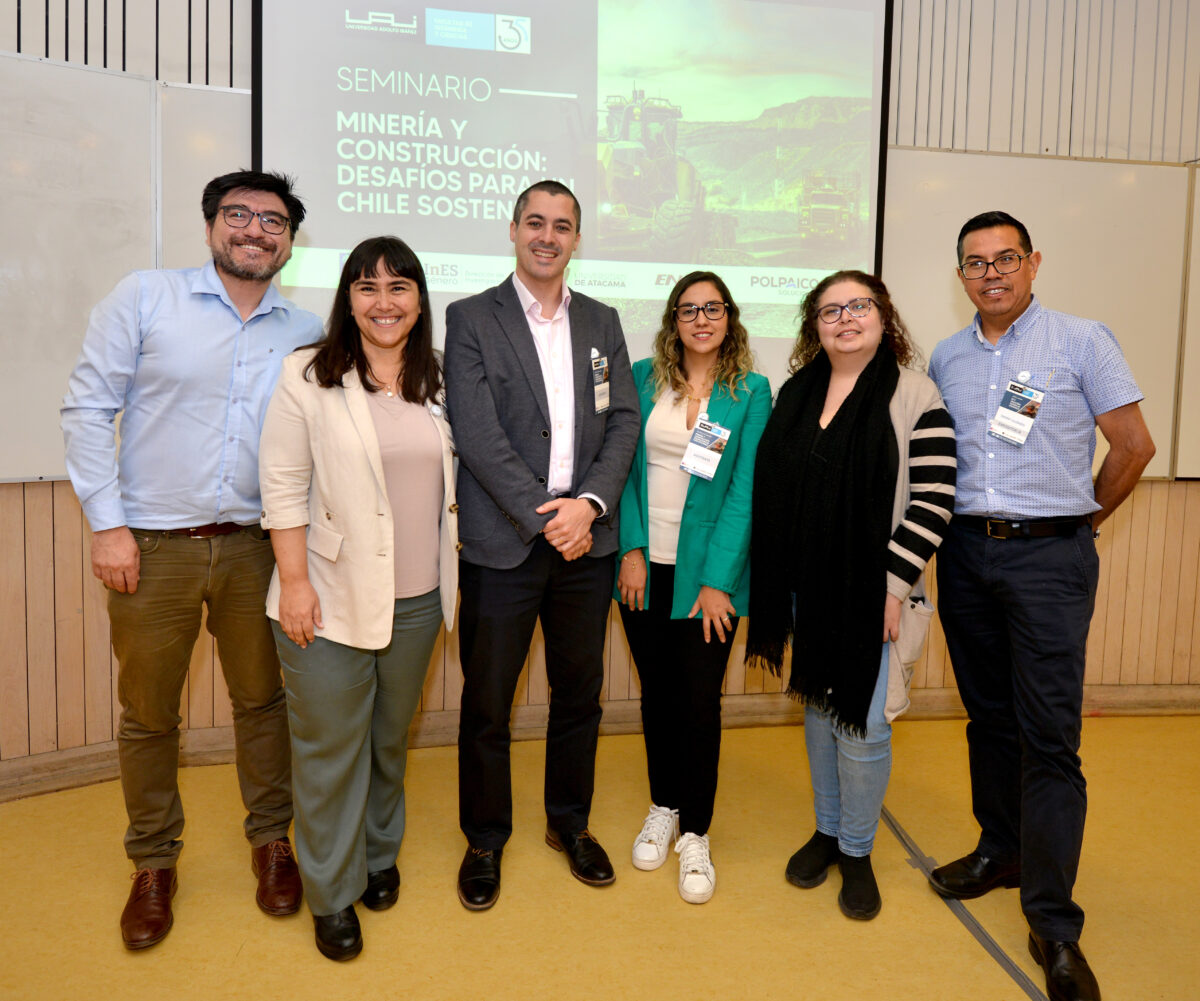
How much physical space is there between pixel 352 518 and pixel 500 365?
591 millimetres

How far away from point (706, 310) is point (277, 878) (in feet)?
6.53

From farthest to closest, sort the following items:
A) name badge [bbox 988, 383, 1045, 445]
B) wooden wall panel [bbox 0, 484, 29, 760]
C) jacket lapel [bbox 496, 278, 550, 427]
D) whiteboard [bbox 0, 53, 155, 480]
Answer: wooden wall panel [bbox 0, 484, 29, 760], whiteboard [bbox 0, 53, 155, 480], jacket lapel [bbox 496, 278, 550, 427], name badge [bbox 988, 383, 1045, 445]

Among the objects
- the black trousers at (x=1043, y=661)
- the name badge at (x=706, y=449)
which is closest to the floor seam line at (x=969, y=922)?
the black trousers at (x=1043, y=661)

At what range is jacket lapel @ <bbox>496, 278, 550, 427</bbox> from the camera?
2.28 metres

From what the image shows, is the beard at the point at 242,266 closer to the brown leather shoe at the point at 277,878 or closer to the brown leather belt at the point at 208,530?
the brown leather belt at the point at 208,530

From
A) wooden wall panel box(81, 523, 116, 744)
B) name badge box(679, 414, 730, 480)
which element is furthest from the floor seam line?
wooden wall panel box(81, 523, 116, 744)

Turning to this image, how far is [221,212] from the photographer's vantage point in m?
2.14

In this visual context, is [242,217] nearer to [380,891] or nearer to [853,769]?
[380,891]

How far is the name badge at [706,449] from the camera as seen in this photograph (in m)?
2.34

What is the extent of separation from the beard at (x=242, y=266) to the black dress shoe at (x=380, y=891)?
1.65m

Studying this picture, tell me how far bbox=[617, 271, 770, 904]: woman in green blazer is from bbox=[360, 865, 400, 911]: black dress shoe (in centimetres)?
72

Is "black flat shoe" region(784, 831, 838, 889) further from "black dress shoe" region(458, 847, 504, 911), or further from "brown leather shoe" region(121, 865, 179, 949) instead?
"brown leather shoe" region(121, 865, 179, 949)

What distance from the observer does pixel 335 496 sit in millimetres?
1968

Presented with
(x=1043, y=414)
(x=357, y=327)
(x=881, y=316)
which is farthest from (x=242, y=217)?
(x=1043, y=414)
